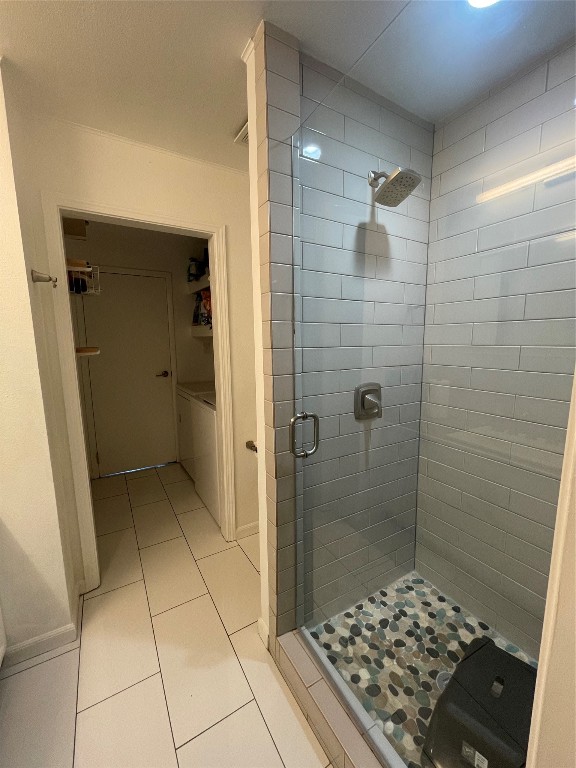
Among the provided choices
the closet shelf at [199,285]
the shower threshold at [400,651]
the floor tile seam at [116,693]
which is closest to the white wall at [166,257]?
the closet shelf at [199,285]

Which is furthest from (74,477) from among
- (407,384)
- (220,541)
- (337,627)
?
(407,384)

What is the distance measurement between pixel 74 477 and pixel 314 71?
2.13 m

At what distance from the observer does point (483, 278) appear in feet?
4.51

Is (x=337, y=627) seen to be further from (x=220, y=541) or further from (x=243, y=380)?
(x=243, y=380)

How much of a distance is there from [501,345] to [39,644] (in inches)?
94.4

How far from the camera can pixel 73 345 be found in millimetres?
1561

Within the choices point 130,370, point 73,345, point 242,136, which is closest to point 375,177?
point 242,136

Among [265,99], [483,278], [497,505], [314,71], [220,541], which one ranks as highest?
[314,71]

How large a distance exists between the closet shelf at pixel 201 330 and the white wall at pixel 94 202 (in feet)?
2.79

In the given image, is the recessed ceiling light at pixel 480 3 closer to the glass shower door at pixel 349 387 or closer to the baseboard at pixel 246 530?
the glass shower door at pixel 349 387

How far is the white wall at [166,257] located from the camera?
2.76 m

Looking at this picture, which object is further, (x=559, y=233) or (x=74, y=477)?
(x=74, y=477)

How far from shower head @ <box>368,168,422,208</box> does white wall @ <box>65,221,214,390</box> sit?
208 cm

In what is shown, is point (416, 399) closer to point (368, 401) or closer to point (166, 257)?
point (368, 401)
